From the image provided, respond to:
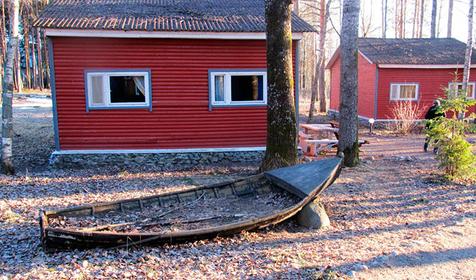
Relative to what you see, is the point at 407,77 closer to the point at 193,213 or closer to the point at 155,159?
the point at 155,159

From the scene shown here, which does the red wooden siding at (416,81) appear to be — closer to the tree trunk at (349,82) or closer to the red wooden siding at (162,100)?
the tree trunk at (349,82)

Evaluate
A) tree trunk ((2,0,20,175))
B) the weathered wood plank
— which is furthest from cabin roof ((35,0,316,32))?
the weathered wood plank

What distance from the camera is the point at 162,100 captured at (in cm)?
1143

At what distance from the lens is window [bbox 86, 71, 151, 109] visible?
11047 millimetres

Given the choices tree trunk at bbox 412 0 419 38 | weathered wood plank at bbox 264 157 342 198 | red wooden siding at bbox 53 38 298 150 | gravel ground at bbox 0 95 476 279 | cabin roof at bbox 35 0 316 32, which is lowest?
gravel ground at bbox 0 95 476 279

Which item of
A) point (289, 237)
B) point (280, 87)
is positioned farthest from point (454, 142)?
point (289, 237)

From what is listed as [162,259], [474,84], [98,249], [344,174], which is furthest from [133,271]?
[474,84]

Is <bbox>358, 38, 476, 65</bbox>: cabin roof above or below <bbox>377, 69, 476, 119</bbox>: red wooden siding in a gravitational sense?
above

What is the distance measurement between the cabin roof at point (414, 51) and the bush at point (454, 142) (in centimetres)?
1193

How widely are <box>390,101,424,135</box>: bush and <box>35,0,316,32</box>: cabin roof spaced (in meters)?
9.53

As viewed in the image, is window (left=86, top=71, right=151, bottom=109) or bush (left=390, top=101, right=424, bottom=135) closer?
window (left=86, top=71, right=151, bottom=109)

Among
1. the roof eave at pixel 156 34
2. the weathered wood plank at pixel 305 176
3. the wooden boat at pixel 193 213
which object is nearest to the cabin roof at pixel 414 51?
the roof eave at pixel 156 34

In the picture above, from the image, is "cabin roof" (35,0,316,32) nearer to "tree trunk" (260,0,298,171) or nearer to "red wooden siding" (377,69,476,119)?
"tree trunk" (260,0,298,171)

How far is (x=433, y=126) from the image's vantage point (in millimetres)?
9484
